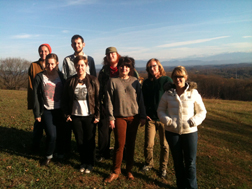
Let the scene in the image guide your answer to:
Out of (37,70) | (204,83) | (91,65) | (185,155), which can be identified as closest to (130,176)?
(185,155)

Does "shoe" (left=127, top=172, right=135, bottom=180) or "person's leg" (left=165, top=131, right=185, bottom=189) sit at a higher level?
"person's leg" (left=165, top=131, right=185, bottom=189)

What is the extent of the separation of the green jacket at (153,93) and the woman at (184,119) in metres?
0.57

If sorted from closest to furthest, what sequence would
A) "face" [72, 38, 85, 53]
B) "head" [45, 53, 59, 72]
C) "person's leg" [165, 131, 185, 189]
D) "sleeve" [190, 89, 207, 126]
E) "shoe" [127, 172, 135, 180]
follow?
"sleeve" [190, 89, 207, 126], "person's leg" [165, 131, 185, 189], "shoe" [127, 172, 135, 180], "head" [45, 53, 59, 72], "face" [72, 38, 85, 53]

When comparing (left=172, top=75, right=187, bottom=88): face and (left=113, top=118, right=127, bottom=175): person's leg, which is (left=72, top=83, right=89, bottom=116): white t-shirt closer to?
(left=113, top=118, right=127, bottom=175): person's leg

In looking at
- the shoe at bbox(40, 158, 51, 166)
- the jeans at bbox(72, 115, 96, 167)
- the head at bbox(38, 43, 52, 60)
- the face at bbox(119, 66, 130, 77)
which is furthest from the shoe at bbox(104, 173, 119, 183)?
the head at bbox(38, 43, 52, 60)

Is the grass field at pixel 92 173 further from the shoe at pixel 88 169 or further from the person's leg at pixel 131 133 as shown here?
the person's leg at pixel 131 133

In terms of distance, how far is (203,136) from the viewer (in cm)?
884

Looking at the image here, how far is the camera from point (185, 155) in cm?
315

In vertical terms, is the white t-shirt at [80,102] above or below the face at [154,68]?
below

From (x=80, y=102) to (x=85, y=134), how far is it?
70cm

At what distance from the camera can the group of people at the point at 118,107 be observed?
123 inches

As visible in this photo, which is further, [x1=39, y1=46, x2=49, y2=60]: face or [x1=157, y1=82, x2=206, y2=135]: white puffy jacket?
[x1=39, y1=46, x2=49, y2=60]: face

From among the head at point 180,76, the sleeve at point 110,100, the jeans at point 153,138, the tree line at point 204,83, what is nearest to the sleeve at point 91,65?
the sleeve at point 110,100

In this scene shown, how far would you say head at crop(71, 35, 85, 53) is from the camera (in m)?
4.21
